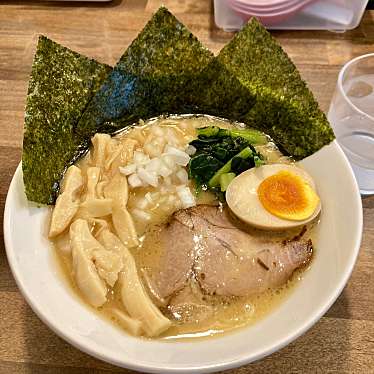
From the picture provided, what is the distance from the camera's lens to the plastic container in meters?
2.31

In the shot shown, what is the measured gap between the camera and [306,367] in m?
1.29

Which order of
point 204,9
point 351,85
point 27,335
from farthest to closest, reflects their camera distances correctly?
1. point 204,9
2. point 351,85
3. point 27,335

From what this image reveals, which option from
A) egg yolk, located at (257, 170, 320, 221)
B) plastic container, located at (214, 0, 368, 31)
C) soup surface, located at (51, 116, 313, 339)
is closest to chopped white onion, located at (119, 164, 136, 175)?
soup surface, located at (51, 116, 313, 339)

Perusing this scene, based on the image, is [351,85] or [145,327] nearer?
[145,327]

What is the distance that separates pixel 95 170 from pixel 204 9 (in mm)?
1328

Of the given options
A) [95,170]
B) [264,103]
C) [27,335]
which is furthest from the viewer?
[264,103]

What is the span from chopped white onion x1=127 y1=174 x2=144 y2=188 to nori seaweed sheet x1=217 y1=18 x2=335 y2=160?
1.57ft

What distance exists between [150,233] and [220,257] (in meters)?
0.24

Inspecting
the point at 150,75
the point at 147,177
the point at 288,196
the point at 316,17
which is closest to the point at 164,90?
the point at 150,75

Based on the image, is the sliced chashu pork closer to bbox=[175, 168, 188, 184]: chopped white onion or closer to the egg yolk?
the egg yolk

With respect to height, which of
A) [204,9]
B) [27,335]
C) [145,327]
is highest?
[204,9]

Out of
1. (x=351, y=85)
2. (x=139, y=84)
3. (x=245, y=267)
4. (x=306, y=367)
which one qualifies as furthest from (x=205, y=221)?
(x=351, y=85)

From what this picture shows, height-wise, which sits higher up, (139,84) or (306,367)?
(139,84)

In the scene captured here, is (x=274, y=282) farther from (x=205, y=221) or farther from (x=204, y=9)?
(x=204, y=9)
